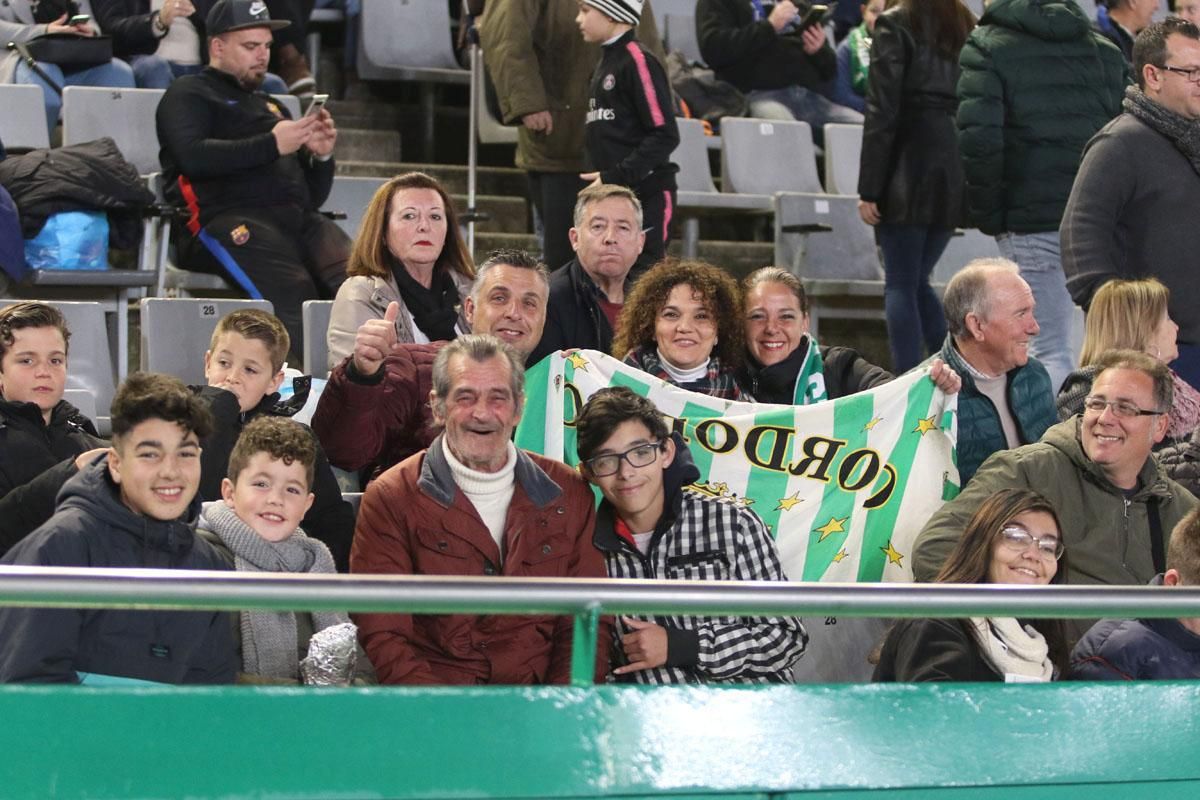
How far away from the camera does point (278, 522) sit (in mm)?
4277

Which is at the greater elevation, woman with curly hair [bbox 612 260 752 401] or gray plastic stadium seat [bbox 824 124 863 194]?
gray plastic stadium seat [bbox 824 124 863 194]

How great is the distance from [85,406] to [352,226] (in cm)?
218

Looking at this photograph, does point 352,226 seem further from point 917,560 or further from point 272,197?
point 917,560

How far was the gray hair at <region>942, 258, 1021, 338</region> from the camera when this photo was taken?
5.32 m

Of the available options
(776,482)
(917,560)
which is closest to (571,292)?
(776,482)

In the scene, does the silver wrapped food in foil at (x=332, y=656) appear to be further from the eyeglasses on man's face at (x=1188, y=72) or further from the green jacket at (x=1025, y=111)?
the green jacket at (x=1025, y=111)

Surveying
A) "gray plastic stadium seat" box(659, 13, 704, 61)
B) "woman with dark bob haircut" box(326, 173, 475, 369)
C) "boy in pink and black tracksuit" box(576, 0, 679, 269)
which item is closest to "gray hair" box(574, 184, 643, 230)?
"woman with dark bob haircut" box(326, 173, 475, 369)

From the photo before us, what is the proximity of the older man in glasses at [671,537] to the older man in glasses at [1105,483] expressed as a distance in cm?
64

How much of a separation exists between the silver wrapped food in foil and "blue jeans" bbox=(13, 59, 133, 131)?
15.1 feet

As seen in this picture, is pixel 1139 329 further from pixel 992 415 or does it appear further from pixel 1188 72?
pixel 1188 72

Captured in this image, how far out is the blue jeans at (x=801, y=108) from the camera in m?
9.71

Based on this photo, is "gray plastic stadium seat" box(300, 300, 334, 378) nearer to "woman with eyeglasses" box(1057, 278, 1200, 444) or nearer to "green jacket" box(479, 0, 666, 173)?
"green jacket" box(479, 0, 666, 173)

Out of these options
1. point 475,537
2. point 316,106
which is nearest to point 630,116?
point 316,106

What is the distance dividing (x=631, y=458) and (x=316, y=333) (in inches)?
89.0
